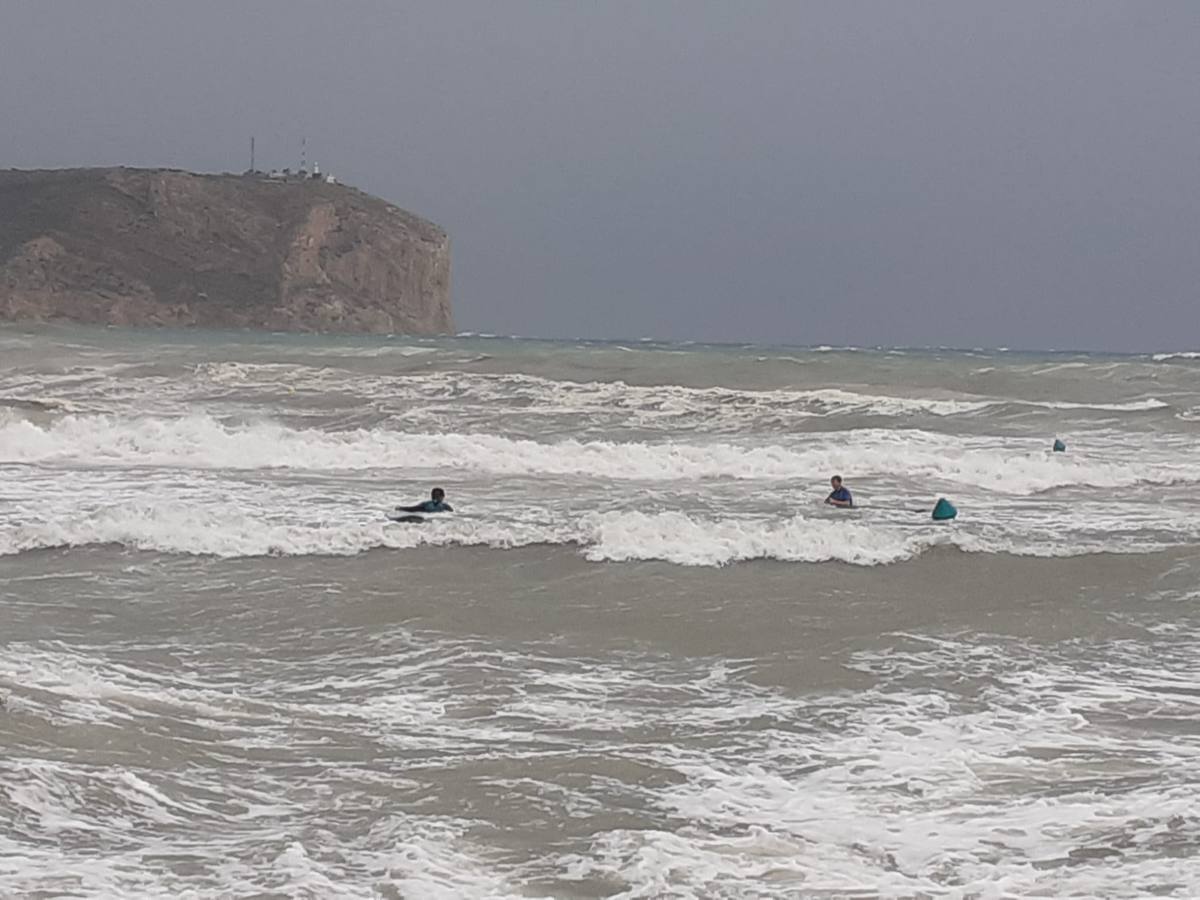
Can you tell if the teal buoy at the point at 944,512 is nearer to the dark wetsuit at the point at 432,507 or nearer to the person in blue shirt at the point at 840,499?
the person in blue shirt at the point at 840,499

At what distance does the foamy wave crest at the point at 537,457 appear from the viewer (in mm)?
20188

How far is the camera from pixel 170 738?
23.9ft

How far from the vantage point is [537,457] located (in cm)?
2122

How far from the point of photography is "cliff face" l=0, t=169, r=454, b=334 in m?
94.9

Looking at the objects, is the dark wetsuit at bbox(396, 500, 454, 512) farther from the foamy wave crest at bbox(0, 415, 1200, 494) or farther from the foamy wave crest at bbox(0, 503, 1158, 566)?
the foamy wave crest at bbox(0, 415, 1200, 494)

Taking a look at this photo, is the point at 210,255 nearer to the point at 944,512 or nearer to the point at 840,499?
the point at 840,499

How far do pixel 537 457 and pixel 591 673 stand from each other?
12.2 meters

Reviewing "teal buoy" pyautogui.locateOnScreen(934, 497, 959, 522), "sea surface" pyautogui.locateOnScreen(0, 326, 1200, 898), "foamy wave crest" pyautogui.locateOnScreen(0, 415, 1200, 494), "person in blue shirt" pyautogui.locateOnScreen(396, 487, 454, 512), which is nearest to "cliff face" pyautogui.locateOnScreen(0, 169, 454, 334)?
"foamy wave crest" pyautogui.locateOnScreen(0, 415, 1200, 494)

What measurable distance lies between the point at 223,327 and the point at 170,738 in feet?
304

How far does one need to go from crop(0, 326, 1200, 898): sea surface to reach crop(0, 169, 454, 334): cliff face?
77403 mm

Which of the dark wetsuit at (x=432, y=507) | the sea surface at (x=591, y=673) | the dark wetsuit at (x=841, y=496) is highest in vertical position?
the dark wetsuit at (x=841, y=496)

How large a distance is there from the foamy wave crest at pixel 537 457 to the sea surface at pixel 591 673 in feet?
0.33

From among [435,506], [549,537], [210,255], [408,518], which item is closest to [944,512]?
[549,537]

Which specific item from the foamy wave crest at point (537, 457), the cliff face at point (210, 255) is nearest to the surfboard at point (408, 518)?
the foamy wave crest at point (537, 457)
